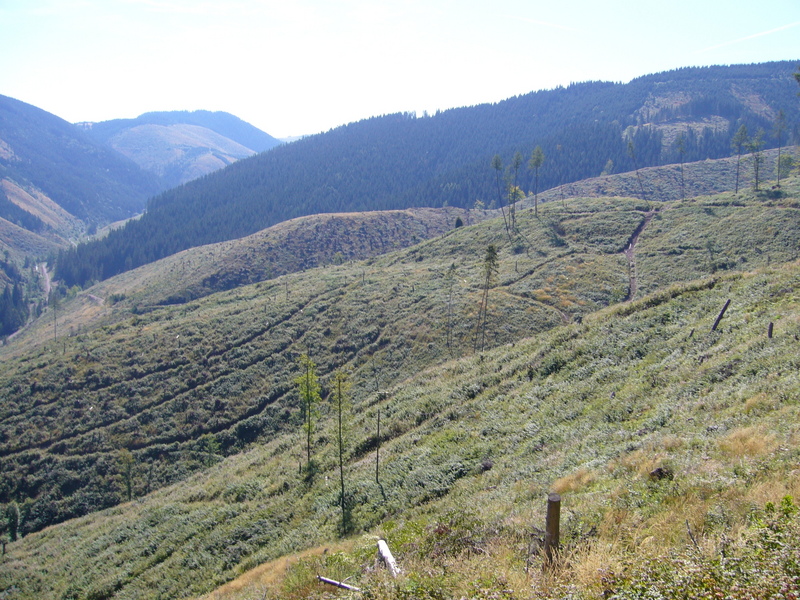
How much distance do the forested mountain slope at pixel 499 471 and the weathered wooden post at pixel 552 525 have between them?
30cm

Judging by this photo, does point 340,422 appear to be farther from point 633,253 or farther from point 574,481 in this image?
point 633,253

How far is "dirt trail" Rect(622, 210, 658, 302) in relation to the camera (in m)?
61.8

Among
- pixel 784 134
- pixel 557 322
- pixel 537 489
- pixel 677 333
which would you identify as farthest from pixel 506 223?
pixel 784 134

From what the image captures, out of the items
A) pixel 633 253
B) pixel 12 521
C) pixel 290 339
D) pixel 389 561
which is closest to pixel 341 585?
pixel 389 561

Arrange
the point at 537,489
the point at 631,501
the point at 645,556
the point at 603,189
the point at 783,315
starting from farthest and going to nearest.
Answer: the point at 603,189
the point at 783,315
the point at 537,489
the point at 631,501
the point at 645,556

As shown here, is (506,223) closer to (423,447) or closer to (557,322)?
(557,322)

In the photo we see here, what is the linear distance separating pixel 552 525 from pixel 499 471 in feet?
38.3

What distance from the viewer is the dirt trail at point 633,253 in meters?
61.8

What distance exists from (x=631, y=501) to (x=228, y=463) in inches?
1661

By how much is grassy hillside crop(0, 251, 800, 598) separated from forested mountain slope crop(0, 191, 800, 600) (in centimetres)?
9

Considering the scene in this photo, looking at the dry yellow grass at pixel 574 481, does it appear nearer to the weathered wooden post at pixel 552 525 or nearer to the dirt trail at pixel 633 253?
the weathered wooden post at pixel 552 525

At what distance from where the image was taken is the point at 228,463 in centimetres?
4416

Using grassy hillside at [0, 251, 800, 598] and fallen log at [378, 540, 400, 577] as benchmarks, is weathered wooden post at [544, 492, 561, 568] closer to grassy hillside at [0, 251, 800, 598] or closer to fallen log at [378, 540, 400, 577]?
grassy hillside at [0, 251, 800, 598]

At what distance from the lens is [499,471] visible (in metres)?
19.2
